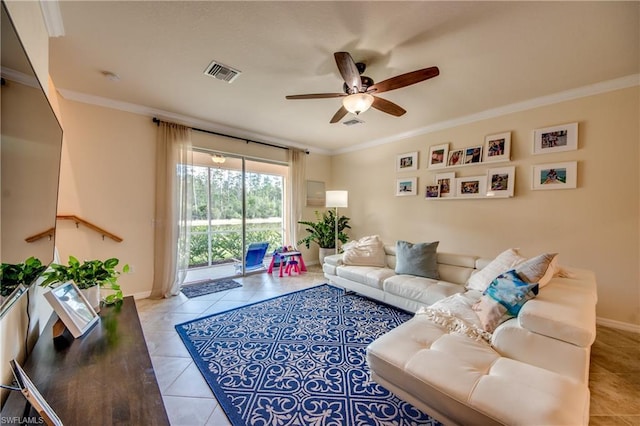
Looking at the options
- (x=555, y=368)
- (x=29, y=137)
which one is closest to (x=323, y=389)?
(x=555, y=368)

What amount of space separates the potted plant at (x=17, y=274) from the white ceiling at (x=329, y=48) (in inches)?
68.0

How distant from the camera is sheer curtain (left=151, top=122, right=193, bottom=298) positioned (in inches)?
137

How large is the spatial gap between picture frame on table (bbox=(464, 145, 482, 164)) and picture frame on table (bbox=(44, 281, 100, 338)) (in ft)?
14.2

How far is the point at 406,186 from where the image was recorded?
170 inches

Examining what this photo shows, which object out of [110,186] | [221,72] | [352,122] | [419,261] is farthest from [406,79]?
[110,186]

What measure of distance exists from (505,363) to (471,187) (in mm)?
2801

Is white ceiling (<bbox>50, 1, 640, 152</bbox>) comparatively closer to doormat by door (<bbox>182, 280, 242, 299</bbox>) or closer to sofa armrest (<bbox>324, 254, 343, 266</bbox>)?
sofa armrest (<bbox>324, 254, 343, 266</bbox>)

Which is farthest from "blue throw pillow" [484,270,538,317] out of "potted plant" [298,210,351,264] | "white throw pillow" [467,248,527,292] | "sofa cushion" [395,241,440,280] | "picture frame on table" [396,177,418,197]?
"potted plant" [298,210,351,264]

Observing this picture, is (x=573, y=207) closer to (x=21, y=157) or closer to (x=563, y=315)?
(x=563, y=315)

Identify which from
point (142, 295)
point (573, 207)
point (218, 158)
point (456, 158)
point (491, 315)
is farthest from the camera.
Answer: point (218, 158)

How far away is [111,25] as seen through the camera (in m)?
1.83

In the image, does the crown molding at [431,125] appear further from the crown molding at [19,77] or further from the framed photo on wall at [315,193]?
the crown molding at [19,77]

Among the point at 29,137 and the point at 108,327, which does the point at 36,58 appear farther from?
the point at 108,327

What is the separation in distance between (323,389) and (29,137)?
206cm
